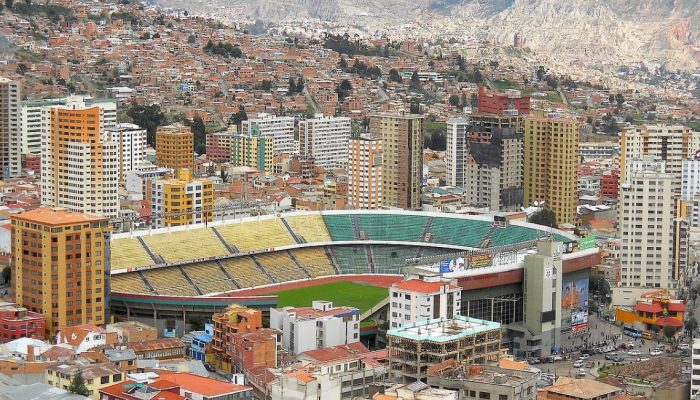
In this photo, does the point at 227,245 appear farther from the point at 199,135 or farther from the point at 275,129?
the point at 199,135

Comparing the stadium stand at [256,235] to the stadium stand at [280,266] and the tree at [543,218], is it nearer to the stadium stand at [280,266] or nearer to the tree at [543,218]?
the stadium stand at [280,266]

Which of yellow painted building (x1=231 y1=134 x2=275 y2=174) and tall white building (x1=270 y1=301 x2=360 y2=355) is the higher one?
yellow painted building (x1=231 y1=134 x2=275 y2=174)

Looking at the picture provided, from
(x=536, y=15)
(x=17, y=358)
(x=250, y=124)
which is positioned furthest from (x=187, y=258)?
(x=536, y=15)

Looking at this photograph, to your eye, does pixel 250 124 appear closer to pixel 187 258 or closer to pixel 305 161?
pixel 305 161

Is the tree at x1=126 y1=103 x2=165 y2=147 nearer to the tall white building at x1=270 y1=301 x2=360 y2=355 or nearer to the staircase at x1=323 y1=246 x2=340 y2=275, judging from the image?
the staircase at x1=323 y1=246 x2=340 y2=275

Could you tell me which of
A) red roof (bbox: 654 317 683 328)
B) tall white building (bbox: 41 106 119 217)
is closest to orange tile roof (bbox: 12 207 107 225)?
tall white building (bbox: 41 106 119 217)

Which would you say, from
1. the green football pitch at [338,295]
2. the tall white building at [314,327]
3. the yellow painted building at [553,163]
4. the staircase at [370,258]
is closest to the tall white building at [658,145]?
the yellow painted building at [553,163]
